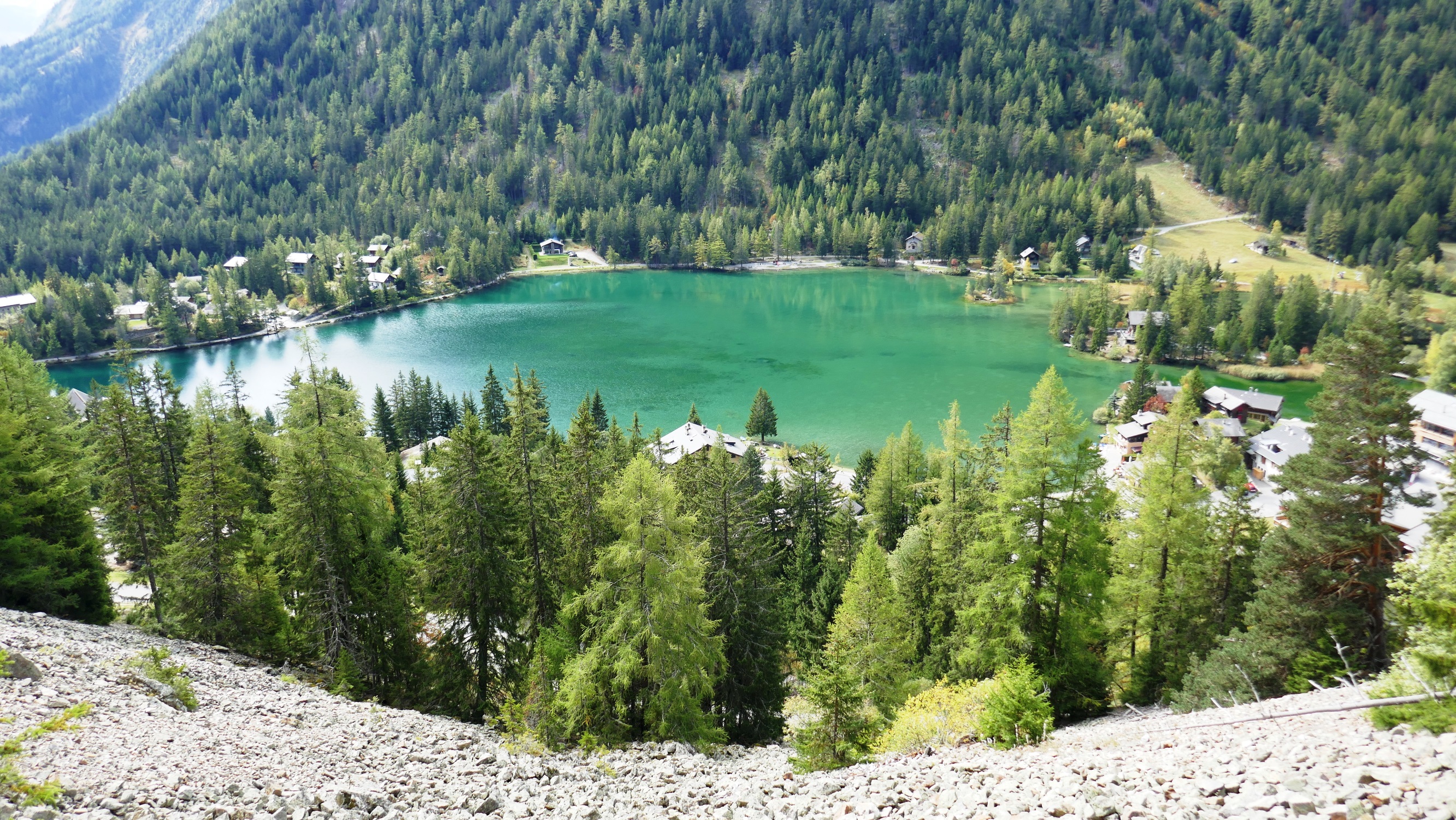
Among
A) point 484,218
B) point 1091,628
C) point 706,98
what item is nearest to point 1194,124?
point 706,98

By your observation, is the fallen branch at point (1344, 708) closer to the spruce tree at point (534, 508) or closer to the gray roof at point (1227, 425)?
the spruce tree at point (534, 508)

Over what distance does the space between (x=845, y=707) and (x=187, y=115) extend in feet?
800

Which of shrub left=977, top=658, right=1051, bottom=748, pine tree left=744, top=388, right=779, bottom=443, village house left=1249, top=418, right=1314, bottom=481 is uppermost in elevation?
shrub left=977, top=658, right=1051, bottom=748

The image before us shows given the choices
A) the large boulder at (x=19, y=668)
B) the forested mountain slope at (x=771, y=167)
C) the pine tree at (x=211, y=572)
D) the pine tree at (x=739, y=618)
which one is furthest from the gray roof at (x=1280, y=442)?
the forested mountain slope at (x=771, y=167)

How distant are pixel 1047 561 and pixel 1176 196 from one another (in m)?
178

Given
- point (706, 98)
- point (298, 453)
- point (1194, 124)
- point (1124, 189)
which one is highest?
point (706, 98)

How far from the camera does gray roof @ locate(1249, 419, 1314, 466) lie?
50.1 m

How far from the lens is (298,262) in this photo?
451 ft

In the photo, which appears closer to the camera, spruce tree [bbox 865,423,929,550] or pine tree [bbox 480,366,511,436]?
spruce tree [bbox 865,423,929,550]

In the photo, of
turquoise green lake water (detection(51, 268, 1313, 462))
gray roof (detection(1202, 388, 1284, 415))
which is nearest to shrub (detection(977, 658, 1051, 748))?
turquoise green lake water (detection(51, 268, 1313, 462))

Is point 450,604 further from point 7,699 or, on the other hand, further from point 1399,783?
point 1399,783

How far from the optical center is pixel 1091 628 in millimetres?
20219

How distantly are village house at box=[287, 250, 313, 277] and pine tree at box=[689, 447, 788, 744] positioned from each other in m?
138

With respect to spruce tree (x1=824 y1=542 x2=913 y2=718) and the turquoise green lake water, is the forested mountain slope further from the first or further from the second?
spruce tree (x1=824 y1=542 x2=913 y2=718)
